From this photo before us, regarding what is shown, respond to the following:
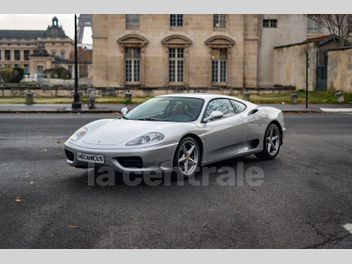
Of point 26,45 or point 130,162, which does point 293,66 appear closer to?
point 130,162

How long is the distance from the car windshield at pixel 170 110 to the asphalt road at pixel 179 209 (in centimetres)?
110

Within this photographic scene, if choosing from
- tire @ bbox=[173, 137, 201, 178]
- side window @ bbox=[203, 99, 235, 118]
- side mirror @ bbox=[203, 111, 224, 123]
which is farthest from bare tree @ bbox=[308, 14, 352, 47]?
tire @ bbox=[173, 137, 201, 178]

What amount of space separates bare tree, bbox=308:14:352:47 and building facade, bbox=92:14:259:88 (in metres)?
6.16

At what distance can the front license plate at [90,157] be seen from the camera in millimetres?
7430

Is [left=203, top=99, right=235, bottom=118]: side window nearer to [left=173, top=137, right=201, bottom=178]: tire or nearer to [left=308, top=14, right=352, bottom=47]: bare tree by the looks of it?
[left=173, top=137, right=201, bottom=178]: tire

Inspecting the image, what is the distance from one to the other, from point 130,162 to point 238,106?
2865 millimetres

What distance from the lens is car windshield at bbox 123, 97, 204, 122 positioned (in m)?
8.51

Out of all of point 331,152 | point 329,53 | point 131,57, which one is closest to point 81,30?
point 131,57

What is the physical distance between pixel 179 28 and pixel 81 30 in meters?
128

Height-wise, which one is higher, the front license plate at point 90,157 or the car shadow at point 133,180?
the front license plate at point 90,157

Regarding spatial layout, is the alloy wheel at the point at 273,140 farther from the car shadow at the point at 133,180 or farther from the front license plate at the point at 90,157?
the front license plate at the point at 90,157

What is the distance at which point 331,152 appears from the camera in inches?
444

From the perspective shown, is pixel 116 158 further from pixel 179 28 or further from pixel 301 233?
pixel 179 28

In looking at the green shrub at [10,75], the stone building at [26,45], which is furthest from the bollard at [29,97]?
the stone building at [26,45]
